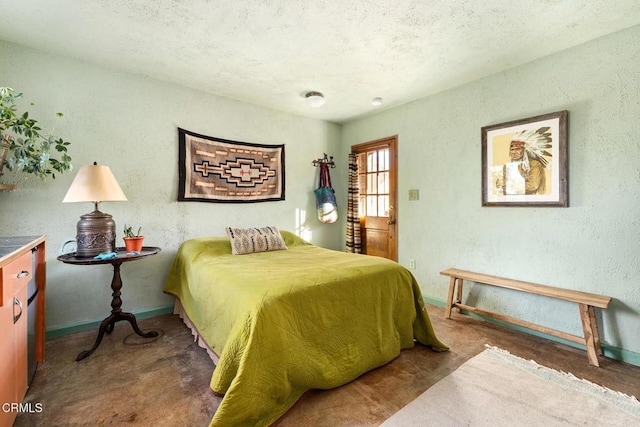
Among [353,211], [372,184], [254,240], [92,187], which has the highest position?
[372,184]

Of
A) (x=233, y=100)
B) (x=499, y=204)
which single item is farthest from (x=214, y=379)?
(x=233, y=100)

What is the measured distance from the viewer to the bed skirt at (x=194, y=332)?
6.01ft

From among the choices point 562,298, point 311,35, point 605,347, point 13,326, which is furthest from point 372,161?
point 13,326

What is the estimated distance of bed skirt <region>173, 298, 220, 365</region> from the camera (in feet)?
6.01

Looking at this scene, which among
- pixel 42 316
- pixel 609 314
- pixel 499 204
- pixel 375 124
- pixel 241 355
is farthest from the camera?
pixel 375 124

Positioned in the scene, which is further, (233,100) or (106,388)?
(233,100)

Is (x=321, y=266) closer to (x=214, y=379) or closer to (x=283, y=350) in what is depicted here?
(x=283, y=350)

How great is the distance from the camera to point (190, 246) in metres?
2.72

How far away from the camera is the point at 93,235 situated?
214cm

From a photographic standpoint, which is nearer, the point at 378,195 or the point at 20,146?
the point at 20,146

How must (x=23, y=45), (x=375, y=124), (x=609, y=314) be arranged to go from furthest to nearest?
(x=375, y=124)
(x=23, y=45)
(x=609, y=314)

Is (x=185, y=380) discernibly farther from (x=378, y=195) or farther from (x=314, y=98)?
(x=378, y=195)

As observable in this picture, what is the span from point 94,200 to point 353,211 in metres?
2.85

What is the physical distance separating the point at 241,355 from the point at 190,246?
1614 millimetres
